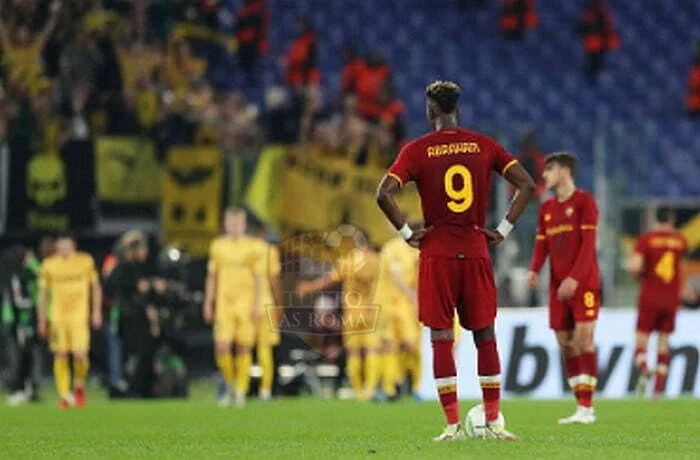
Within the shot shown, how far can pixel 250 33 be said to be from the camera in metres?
29.1

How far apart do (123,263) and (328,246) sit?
3.26 metres

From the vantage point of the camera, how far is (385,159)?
25.3 m

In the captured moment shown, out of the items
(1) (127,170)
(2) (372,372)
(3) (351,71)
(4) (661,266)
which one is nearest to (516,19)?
(3) (351,71)

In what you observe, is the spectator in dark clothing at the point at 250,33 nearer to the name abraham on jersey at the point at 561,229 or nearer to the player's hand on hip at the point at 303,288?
the player's hand on hip at the point at 303,288

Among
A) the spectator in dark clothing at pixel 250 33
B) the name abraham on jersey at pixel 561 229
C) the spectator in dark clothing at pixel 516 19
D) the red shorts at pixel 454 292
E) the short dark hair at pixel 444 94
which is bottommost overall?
the red shorts at pixel 454 292

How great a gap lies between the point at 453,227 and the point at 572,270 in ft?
10.9

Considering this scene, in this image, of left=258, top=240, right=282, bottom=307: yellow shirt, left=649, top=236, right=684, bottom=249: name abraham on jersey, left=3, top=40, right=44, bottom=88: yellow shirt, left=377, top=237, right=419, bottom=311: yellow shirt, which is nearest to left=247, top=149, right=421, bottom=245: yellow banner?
left=258, top=240, right=282, bottom=307: yellow shirt

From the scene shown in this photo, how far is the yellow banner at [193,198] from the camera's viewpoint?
24719 millimetres

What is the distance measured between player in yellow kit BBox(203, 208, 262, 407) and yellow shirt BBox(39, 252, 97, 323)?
1.69 m

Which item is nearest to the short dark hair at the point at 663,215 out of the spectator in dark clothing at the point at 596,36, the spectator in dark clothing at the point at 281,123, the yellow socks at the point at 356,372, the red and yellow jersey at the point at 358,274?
the red and yellow jersey at the point at 358,274

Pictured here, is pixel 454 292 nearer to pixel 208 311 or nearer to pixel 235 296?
pixel 208 311

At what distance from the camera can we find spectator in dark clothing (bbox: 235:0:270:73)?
29.1m

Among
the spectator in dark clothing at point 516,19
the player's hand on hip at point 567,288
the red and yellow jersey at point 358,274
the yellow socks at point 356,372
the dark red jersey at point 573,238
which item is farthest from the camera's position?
the spectator in dark clothing at point 516,19

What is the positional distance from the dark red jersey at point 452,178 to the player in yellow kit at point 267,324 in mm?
9601
